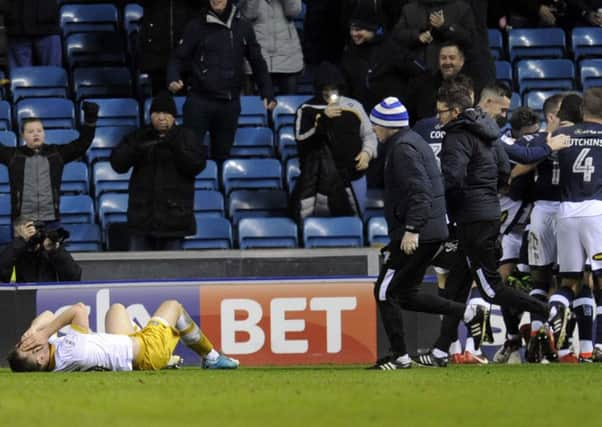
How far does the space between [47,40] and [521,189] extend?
6777 millimetres

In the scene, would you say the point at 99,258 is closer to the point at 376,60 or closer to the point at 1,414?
the point at 376,60

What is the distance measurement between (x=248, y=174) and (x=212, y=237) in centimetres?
101

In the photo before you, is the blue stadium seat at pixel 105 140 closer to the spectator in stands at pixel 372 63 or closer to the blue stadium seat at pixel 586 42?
the spectator in stands at pixel 372 63

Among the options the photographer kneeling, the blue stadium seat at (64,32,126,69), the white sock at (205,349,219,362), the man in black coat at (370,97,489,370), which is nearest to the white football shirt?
the white sock at (205,349,219,362)

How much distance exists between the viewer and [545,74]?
65.5 ft

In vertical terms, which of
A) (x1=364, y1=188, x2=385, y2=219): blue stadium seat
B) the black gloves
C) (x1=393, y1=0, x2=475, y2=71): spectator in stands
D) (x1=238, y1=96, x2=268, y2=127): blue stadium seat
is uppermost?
(x1=393, y1=0, x2=475, y2=71): spectator in stands

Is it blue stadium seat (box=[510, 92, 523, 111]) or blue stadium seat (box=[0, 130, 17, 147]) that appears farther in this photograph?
blue stadium seat (box=[510, 92, 523, 111])

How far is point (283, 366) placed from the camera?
14992 mm

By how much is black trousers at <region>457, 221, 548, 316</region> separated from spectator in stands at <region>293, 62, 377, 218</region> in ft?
14.0

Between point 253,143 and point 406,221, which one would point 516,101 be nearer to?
point 253,143

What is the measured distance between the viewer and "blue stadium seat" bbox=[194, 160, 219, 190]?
17.9 meters

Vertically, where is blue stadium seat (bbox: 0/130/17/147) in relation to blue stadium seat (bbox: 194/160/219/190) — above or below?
above

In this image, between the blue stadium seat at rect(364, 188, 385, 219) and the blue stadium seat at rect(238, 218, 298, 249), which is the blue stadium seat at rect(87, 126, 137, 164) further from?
the blue stadium seat at rect(364, 188, 385, 219)

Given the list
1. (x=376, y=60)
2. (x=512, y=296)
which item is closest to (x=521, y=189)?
(x=512, y=296)
